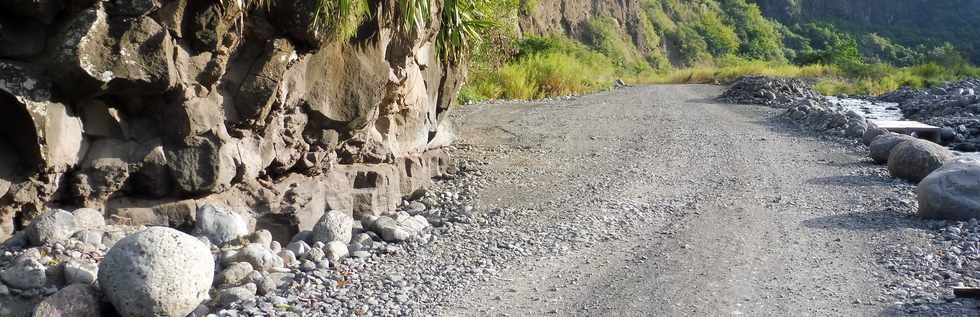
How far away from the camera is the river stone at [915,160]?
9875 millimetres

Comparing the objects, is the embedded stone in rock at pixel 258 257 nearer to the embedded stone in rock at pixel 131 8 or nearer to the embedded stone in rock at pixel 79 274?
the embedded stone in rock at pixel 79 274

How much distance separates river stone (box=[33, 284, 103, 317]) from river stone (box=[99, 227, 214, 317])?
87mm

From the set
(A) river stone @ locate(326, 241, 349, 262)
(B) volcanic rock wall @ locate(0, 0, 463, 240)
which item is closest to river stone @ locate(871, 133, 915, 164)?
(B) volcanic rock wall @ locate(0, 0, 463, 240)

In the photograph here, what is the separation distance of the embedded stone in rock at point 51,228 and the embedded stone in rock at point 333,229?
1.73 metres

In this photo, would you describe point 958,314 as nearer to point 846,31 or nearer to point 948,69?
point 948,69

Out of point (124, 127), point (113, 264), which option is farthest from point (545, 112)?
point (113, 264)

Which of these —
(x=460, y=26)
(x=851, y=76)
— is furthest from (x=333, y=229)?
(x=851, y=76)

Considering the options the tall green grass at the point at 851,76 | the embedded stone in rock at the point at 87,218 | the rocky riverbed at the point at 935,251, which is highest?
the embedded stone in rock at the point at 87,218

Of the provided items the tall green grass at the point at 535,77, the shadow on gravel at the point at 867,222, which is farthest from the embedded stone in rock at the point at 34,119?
the tall green grass at the point at 535,77

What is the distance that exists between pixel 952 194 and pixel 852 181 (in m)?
2.37

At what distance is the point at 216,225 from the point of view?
6.28m

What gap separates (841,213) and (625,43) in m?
35.0

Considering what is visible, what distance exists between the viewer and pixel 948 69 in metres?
34.4

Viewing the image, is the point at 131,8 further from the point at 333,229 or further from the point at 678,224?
the point at 678,224
